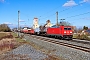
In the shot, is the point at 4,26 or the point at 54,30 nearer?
the point at 54,30

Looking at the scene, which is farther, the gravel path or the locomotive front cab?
the locomotive front cab

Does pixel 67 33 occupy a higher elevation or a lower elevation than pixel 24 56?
higher

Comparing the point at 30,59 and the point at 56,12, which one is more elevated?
the point at 56,12

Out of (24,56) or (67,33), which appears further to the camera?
(67,33)

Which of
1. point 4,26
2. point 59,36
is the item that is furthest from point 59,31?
point 4,26

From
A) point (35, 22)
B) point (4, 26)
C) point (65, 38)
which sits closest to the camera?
point (65, 38)

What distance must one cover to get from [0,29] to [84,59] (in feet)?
506

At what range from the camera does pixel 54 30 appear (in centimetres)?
4456

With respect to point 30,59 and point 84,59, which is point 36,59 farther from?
point 84,59

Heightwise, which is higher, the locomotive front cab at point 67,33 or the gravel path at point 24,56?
the locomotive front cab at point 67,33

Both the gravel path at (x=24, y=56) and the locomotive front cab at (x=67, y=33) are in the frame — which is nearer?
the gravel path at (x=24, y=56)

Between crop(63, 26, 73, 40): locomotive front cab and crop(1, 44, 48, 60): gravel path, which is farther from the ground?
crop(63, 26, 73, 40): locomotive front cab

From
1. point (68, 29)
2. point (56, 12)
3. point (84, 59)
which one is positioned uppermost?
point (56, 12)

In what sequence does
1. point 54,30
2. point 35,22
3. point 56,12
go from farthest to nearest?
1. point 35,22
2. point 56,12
3. point 54,30
